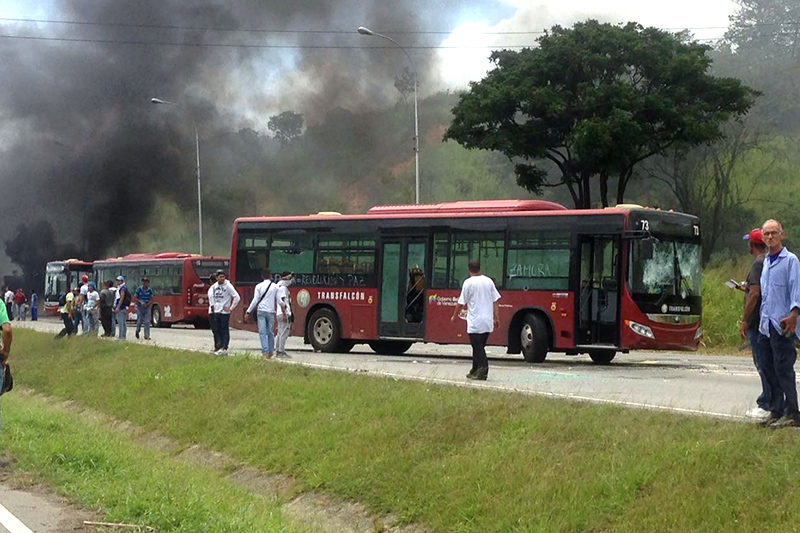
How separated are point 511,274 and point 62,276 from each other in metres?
37.3

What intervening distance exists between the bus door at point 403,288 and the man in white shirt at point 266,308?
105 inches

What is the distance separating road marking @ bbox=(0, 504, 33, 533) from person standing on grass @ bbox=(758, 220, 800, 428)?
16.9 feet

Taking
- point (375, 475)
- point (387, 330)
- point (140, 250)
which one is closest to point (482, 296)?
point (375, 475)

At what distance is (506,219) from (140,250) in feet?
124

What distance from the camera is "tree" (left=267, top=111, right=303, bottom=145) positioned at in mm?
45625

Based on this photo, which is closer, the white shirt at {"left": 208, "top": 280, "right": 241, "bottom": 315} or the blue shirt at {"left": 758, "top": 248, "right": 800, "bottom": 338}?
the blue shirt at {"left": 758, "top": 248, "right": 800, "bottom": 338}

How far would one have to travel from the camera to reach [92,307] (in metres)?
30.0

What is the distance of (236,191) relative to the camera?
168 feet

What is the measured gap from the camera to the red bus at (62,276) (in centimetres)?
5256

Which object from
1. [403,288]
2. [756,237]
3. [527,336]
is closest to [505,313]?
[527,336]

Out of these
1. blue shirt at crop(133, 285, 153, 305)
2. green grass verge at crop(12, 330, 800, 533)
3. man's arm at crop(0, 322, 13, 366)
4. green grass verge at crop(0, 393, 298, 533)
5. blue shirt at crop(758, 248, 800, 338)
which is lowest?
green grass verge at crop(0, 393, 298, 533)

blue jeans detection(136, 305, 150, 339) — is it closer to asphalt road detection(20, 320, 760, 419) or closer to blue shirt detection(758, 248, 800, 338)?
asphalt road detection(20, 320, 760, 419)

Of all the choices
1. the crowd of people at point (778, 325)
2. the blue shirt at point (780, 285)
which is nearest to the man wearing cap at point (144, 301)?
the crowd of people at point (778, 325)

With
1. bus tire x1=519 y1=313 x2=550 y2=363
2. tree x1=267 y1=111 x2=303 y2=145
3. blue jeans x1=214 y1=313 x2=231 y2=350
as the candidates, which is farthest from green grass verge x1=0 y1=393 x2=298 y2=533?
tree x1=267 y1=111 x2=303 y2=145
